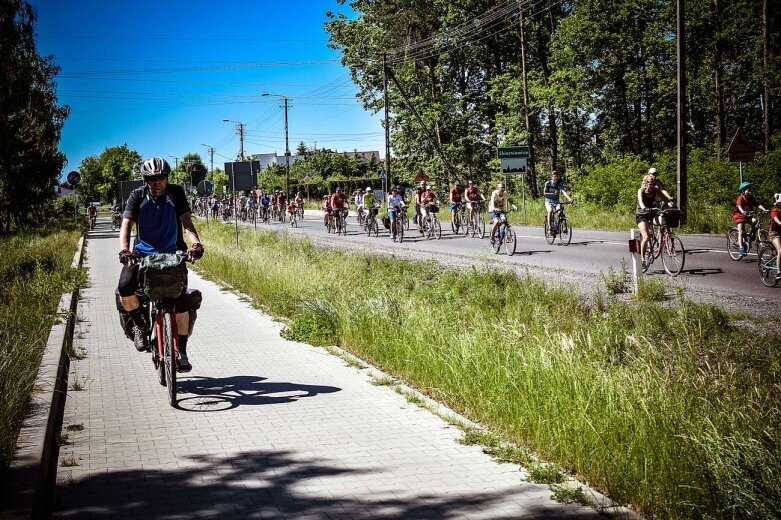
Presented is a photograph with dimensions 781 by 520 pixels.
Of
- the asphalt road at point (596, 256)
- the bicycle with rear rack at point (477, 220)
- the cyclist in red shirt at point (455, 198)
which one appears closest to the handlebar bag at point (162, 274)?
the asphalt road at point (596, 256)

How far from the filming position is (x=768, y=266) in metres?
12.6

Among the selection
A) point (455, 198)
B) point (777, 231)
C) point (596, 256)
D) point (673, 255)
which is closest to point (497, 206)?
point (596, 256)

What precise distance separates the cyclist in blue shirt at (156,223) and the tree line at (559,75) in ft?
109

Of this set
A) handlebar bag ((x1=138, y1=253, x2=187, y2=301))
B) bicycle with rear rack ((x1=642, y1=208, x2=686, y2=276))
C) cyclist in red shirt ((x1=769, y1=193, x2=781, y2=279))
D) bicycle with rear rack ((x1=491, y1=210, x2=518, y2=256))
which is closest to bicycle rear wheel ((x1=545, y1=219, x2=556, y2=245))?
bicycle with rear rack ((x1=491, y1=210, x2=518, y2=256))

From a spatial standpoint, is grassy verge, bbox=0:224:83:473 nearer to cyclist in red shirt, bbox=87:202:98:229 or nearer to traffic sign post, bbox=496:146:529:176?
traffic sign post, bbox=496:146:529:176

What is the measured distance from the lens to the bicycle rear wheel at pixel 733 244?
16.2 meters

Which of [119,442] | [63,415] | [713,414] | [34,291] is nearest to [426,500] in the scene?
[713,414]

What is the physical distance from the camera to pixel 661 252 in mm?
14586

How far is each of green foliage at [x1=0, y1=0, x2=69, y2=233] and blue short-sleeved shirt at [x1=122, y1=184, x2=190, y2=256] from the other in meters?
18.0

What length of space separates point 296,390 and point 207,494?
2.54 meters

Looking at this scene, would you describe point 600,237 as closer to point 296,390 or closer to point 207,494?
point 296,390

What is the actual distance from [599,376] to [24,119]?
3141cm

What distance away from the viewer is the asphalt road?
1298 centimetres

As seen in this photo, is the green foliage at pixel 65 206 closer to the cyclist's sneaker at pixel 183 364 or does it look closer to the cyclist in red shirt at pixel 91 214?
the cyclist in red shirt at pixel 91 214
